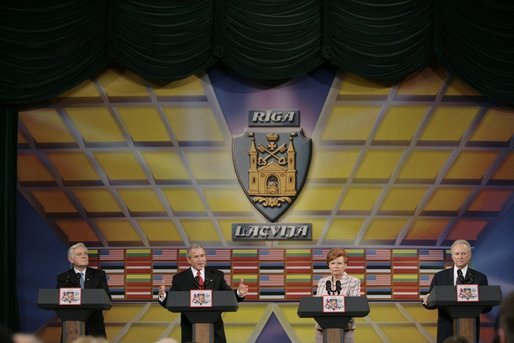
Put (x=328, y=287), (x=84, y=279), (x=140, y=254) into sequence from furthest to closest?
(x=140, y=254)
(x=84, y=279)
(x=328, y=287)

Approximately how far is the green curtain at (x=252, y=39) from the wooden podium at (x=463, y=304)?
2.53 meters

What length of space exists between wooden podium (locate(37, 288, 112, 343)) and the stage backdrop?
1.84 meters

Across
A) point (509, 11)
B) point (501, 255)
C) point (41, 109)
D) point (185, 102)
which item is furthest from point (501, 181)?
point (41, 109)

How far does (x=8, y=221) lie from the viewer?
8.73m

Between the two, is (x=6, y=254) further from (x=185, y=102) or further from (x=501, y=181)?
(x=501, y=181)

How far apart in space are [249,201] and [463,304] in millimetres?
2752

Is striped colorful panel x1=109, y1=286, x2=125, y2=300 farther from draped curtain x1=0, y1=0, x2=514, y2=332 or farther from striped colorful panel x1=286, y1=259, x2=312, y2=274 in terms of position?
striped colorful panel x1=286, y1=259, x2=312, y2=274

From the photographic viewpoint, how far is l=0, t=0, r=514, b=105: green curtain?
8.59 metres

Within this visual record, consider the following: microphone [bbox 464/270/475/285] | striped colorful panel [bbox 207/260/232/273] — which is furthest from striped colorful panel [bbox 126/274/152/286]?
microphone [bbox 464/270/475/285]

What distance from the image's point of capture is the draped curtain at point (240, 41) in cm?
859

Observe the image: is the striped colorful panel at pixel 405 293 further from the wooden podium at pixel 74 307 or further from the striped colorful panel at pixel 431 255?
the wooden podium at pixel 74 307

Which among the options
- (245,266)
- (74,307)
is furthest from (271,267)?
(74,307)

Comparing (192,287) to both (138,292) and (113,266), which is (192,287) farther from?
(113,266)

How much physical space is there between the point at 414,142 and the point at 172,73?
245 centimetres
